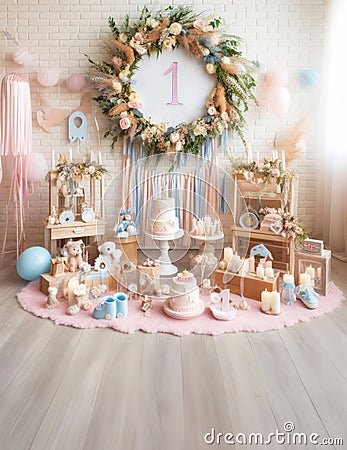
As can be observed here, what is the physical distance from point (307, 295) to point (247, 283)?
400 millimetres

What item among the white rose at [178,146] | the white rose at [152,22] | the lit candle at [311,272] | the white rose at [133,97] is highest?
the white rose at [152,22]

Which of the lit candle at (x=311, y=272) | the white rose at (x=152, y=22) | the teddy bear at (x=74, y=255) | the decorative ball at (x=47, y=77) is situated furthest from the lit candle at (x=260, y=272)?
the decorative ball at (x=47, y=77)

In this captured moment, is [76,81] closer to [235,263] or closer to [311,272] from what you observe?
[235,263]

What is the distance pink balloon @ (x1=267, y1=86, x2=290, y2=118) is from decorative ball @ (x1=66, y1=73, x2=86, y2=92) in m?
1.74

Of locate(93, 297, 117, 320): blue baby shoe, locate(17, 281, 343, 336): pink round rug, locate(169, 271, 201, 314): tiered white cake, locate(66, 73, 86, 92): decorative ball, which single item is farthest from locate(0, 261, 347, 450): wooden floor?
locate(66, 73, 86, 92): decorative ball

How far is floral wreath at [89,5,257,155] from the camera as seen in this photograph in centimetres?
383

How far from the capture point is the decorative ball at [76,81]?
13.1 feet

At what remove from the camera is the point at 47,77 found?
3953 mm

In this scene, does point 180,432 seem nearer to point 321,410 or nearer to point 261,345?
point 321,410

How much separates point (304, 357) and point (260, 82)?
273 cm

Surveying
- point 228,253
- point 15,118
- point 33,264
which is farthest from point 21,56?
point 228,253

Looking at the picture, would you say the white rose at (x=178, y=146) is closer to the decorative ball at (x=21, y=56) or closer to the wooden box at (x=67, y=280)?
the wooden box at (x=67, y=280)

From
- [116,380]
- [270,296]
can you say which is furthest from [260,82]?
[116,380]

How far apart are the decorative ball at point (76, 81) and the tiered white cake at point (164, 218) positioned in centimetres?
166
